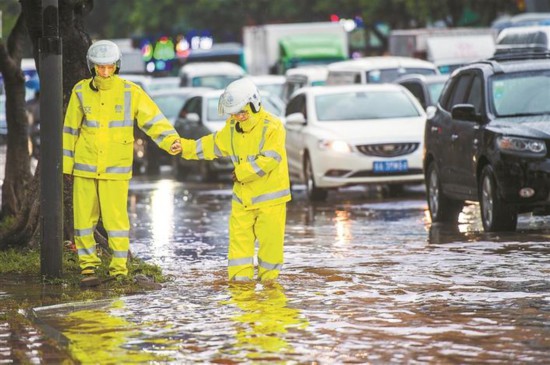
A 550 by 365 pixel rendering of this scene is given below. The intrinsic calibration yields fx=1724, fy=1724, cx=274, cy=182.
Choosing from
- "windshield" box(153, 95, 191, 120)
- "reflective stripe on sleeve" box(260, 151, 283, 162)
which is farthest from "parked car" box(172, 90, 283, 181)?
"reflective stripe on sleeve" box(260, 151, 283, 162)

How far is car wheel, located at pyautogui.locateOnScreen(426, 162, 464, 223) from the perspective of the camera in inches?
723

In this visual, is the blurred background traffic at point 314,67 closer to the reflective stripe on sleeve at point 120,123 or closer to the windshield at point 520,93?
the windshield at point 520,93

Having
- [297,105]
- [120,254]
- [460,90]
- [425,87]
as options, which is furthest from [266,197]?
[425,87]

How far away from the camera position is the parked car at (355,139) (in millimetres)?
22578

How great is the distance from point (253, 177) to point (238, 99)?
563 mm

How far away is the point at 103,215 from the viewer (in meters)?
12.0

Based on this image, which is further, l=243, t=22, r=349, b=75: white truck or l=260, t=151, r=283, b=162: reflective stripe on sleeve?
l=243, t=22, r=349, b=75: white truck

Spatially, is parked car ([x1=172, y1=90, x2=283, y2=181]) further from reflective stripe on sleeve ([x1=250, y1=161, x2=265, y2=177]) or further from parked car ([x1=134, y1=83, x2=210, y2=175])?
reflective stripe on sleeve ([x1=250, y1=161, x2=265, y2=177])

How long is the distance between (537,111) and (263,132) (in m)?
5.44

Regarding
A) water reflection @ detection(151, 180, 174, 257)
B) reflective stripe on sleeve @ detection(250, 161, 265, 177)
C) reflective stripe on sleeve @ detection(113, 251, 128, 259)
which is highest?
reflective stripe on sleeve @ detection(250, 161, 265, 177)

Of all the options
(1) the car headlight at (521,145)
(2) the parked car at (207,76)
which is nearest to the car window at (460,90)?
(1) the car headlight at (521,145)

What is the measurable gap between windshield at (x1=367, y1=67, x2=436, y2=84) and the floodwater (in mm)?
15144

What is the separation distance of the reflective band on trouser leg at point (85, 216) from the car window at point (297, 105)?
12.2 metres

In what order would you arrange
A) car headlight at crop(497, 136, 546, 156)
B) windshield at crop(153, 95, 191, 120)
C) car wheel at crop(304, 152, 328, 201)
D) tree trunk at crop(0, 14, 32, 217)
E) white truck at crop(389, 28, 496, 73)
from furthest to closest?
1. white truck at crop(389, 28, 496, 73)
2. windshield at crop(153, 95, 191, 120)
3. car wheel at crop(304, 152, 328, 201)
4. tree trunk at crop(0, 14, 32, 217)
5. car headlight at crop(497, 136, 546, 156)
